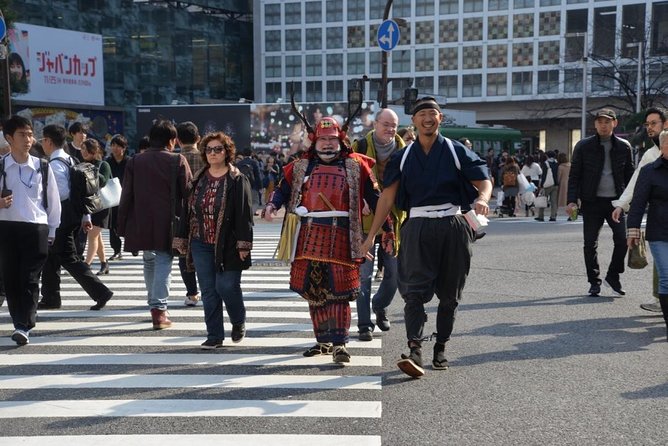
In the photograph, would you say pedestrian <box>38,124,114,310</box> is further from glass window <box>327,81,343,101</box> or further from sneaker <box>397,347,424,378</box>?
glass window <box>327,81,343,101</box>

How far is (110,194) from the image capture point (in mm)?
10398

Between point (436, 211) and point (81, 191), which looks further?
point (81, 191)

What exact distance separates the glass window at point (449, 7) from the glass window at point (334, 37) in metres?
9.07

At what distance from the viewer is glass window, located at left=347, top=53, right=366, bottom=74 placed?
236ft

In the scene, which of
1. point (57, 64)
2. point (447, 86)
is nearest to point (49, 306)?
point (57, 64)

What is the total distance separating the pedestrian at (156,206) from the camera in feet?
23.5

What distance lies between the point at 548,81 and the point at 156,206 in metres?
61.6

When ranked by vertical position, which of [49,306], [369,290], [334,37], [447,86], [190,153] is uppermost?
[334,37]

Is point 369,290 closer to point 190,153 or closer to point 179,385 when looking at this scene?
point 179,385

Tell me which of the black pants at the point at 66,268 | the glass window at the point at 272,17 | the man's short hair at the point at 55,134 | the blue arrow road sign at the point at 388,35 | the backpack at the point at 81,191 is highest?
the glass window at the point at 272,17

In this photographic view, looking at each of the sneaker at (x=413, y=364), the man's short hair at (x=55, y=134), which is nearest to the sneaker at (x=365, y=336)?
the sneaker at (x=413, y=364)

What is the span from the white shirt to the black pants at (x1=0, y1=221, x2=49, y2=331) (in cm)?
7

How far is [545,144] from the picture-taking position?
236 ft

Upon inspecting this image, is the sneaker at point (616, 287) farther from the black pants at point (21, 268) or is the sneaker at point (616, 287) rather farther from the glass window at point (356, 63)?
the glass window at point (356, 63)
